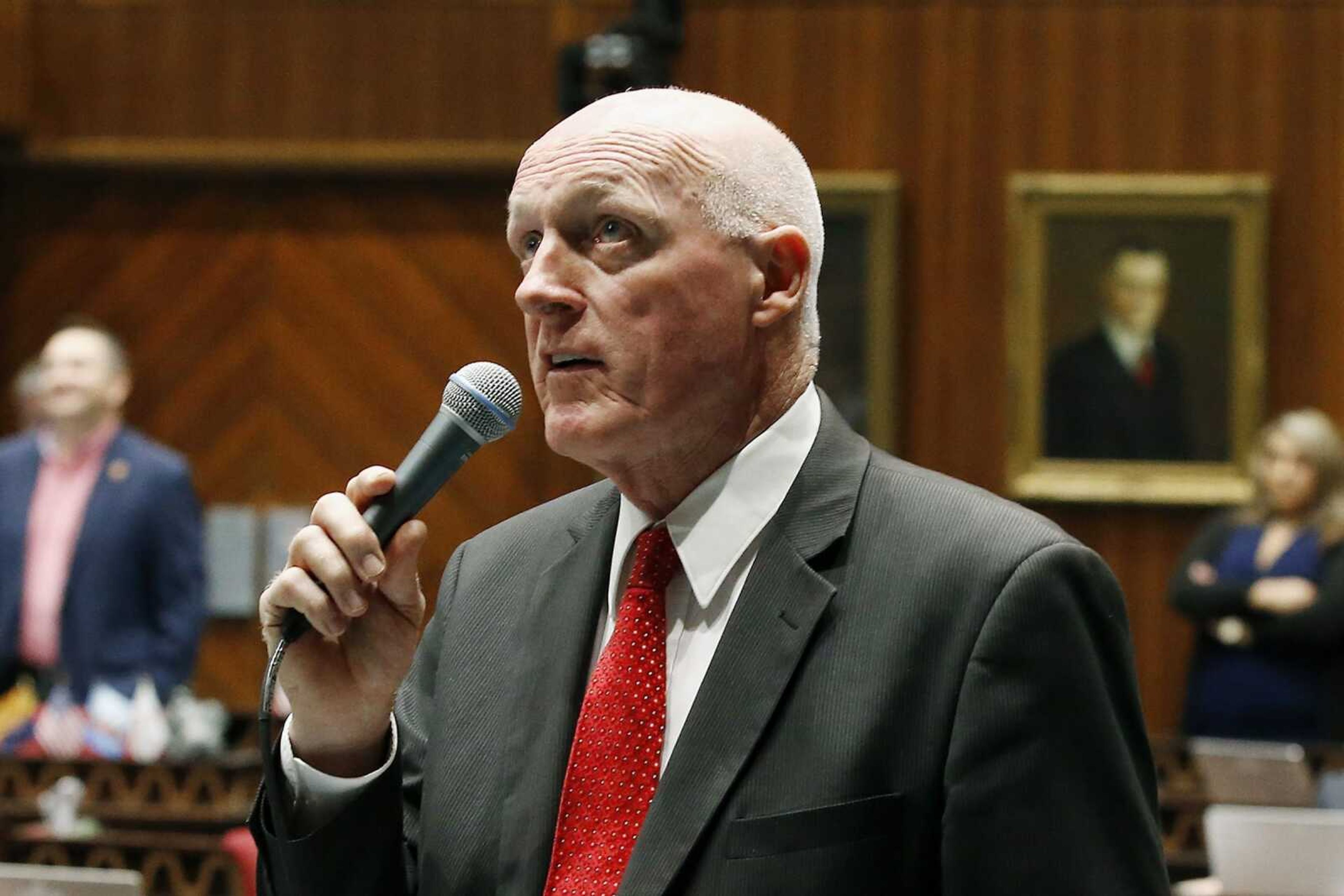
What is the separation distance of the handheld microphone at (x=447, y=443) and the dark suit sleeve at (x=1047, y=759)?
551 millimetres

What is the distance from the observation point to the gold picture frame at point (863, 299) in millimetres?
7801

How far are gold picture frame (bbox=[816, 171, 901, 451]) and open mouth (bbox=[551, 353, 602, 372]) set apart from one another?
6.06m

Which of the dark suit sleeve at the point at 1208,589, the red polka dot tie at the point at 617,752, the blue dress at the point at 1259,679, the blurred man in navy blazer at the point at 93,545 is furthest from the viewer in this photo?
the dark suit sleeve at the point at 1208,589

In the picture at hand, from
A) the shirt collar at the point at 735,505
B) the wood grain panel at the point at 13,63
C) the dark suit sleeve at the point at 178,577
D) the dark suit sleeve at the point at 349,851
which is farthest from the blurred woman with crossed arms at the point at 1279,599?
the wood grain panel at the point at 13,63

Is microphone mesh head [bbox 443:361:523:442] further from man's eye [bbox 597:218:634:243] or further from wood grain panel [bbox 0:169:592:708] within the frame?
wood grain panel [bbox 0:169:592:708]

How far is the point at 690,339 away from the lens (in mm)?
1762

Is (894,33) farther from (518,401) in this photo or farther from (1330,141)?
(518,401)

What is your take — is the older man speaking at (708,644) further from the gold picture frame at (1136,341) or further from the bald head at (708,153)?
the gold picture frame at (1136,341)

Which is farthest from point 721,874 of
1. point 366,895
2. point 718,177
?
point 718,177

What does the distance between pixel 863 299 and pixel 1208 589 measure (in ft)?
7.35

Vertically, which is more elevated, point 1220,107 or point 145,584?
point 1220,107

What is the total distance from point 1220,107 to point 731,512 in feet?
21.5

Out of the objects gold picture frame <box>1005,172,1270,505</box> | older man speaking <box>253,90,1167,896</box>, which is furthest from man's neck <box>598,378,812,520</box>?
gold picture frame <box>1005,172,1270,505</box>

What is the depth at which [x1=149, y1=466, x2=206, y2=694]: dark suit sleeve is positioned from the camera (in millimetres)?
5945
